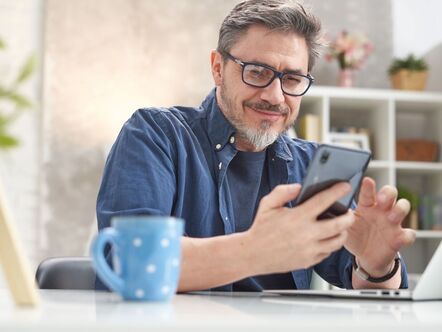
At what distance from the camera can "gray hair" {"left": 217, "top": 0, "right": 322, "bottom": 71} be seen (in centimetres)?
189

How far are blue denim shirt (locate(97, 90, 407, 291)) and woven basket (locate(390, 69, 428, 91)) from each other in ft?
8.39

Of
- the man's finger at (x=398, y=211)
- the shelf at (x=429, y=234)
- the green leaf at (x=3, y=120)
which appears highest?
the green leaf at (x=3, y=120)

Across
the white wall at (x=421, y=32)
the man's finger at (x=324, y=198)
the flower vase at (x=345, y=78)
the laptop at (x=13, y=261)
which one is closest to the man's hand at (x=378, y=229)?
the man's finger at (x=324, y=198)

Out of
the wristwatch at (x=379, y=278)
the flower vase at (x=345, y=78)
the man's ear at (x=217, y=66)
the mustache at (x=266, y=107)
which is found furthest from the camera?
the flower vase at (x=345, y=78)

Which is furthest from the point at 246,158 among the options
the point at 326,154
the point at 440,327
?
the point at 440,327

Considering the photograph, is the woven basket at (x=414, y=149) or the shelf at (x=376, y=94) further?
→ the woven basket at (x=414, y=149)

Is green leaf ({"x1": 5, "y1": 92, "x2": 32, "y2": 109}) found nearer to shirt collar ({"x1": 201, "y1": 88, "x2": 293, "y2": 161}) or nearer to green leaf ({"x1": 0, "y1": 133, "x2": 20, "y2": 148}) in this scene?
green leaf ({"x1": 0, "y1": 133, "x2": 20, "y2": 148})

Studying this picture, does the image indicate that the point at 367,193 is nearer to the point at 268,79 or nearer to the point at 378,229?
the point at 378,229

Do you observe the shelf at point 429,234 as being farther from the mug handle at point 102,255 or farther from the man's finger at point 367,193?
the mug handle at point 102,255

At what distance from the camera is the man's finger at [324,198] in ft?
3.51

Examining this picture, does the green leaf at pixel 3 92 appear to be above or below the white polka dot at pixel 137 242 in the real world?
above

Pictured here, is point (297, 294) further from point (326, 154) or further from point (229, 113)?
point (229, 113)

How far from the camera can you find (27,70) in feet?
2.16

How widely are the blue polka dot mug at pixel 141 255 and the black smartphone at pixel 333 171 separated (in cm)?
24
